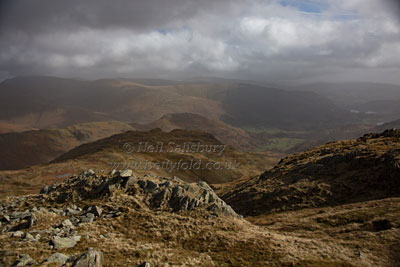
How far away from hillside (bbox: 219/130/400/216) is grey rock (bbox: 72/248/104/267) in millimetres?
33538

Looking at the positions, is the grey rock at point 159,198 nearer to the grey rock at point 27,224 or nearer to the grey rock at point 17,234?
the grey rock at point 27,224

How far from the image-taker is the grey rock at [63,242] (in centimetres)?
2266

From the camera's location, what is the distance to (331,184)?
4891cm

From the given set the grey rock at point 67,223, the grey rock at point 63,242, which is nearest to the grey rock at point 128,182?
the grey rock at point 67,223

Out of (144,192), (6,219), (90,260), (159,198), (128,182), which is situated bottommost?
(6,219)

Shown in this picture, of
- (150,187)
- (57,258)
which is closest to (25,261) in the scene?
(57,258)

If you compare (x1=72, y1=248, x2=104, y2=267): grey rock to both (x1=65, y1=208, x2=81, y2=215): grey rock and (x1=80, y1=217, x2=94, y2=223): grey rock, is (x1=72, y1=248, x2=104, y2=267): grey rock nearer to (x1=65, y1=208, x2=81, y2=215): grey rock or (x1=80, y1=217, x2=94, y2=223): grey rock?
(x1=80, y1=217, x2=94, y2=223): grey rock

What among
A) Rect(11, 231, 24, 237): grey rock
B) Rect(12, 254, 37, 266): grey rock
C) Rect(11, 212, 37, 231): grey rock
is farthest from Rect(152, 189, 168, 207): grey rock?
Rect(12, 254, 37, 266): grey rock

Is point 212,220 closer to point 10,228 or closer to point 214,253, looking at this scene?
point 214,253

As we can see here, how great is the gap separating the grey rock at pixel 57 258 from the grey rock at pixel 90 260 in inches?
59.6

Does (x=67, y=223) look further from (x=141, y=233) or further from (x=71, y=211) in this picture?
(x=141, y=233)

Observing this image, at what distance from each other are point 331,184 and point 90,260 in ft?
142

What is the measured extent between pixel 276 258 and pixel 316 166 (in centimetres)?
3819

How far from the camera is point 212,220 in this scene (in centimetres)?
3006
